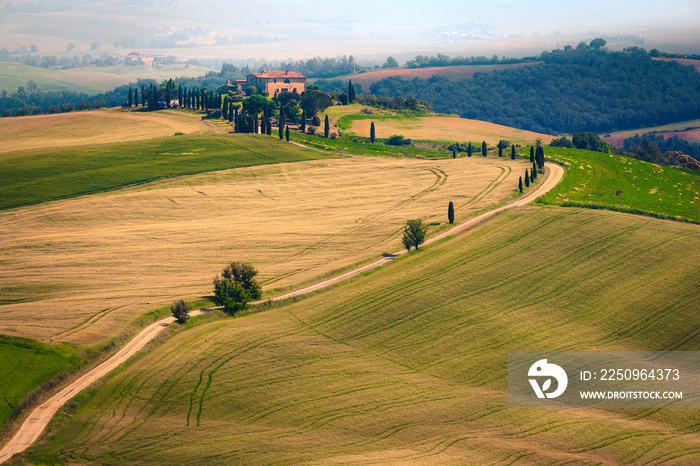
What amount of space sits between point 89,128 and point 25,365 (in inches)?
4270

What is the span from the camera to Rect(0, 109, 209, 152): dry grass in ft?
413

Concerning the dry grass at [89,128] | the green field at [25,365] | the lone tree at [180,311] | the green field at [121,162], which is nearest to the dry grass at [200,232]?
the green field at [25,365]

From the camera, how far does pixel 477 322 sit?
53.1 meters

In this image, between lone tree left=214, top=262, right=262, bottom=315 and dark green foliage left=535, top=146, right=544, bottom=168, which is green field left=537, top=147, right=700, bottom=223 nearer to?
dark green foliage left=535, top=146, right=544, bottom=168

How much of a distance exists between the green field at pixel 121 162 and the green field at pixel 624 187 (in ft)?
165

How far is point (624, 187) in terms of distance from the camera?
96188 mm

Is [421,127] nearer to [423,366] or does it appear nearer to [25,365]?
[423,366]

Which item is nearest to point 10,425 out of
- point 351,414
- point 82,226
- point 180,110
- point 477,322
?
point 351,414

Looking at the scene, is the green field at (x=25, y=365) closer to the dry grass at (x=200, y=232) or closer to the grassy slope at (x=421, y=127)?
the dry grass at (x=200, y=232)

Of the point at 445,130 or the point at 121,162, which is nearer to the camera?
the point at 121,162

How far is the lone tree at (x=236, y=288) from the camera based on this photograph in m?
56.8

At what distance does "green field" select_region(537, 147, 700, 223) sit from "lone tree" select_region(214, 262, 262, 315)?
46.7m

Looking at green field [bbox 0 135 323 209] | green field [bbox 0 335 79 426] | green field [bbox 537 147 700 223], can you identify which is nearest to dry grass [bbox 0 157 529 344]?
green field [bbox 0 335 79 426]

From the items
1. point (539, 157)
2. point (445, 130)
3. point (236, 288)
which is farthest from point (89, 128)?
point (539, 157)
